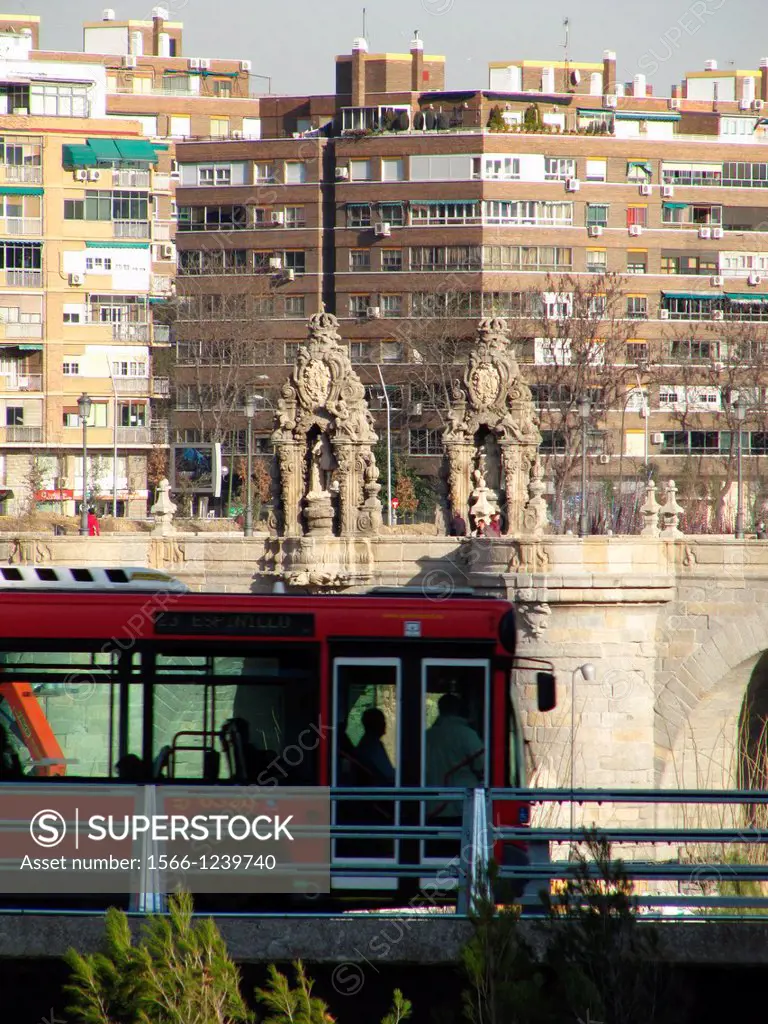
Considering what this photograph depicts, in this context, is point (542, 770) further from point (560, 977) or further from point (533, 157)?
point (533, 157)

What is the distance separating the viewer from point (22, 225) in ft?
212

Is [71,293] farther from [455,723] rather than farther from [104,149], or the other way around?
[455,723]

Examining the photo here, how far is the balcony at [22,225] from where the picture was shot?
211 feet

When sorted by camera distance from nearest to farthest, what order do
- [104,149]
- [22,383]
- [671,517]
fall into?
[671,517], [22,383], [104,149]

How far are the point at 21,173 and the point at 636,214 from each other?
2385 centimetres

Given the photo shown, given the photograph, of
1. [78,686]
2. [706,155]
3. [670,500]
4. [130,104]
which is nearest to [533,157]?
[706,155]

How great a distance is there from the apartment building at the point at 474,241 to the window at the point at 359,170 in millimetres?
55

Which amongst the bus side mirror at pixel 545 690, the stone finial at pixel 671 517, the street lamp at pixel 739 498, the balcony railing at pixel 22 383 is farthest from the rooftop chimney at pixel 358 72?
the bus side mirror at pixel 545 690

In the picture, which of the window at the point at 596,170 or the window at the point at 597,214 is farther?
the window at the point at 596,170

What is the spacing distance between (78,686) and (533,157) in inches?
2294

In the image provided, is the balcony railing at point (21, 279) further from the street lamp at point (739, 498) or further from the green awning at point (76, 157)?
the street lamp at point (739, 498)

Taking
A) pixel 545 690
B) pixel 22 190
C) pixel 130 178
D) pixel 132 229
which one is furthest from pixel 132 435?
pixel 545 690

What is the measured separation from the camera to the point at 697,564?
3189 cm

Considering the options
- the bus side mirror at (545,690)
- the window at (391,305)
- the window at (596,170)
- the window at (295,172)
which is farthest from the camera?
the window at (295,172)
